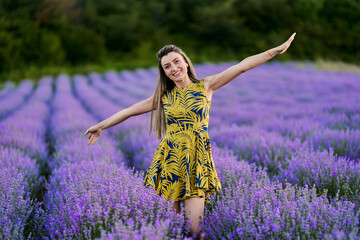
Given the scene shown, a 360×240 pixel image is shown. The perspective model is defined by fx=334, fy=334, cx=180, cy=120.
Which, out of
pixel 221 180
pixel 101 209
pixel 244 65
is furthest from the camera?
pixel 221 180

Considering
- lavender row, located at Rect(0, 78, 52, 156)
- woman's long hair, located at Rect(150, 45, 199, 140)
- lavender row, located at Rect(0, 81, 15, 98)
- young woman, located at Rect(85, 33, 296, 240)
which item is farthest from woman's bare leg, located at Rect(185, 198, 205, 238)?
lavender row, located at Rect(0, 81, 15, 98)

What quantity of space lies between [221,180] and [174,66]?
910 millimetres

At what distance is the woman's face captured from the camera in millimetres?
2125

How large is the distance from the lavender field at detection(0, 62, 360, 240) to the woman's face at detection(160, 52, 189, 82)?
0.69 m

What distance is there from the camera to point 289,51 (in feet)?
71.3

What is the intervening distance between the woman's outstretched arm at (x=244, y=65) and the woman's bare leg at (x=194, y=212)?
2.32 ft

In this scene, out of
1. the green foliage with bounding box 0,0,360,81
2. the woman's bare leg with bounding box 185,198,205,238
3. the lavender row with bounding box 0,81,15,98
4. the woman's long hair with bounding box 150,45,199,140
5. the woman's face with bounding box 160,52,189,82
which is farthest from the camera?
the green foliage with bounding box 0,0,360,81

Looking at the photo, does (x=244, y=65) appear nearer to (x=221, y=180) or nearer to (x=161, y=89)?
(x=161, y=89)

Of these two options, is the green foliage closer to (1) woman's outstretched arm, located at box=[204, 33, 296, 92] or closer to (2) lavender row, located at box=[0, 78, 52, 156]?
(2) lavender row, located at box=[0, 78, 52, 156]

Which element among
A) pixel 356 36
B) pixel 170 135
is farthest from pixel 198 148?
pixel 356 36

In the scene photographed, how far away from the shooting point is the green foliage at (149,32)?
18.9 metres

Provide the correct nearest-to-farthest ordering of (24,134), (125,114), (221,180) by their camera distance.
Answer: (125,114)
(221,180)
(24,134)

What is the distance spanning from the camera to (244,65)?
2.00 m

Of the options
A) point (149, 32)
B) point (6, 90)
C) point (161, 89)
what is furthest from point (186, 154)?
point (149, 32)
